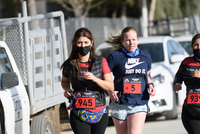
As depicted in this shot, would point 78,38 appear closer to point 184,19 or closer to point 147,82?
point 147,82

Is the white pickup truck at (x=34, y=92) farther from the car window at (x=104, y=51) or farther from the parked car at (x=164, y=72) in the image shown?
the car window at (x=104, y=51)

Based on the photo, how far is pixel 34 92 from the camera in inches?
235

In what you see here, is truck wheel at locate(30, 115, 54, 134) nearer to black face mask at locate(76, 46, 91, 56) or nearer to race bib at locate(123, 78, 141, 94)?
race bib at locate(123, 78, 141, 94)

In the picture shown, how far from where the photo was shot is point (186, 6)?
33.9 metres

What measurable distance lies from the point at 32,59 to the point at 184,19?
22.0m

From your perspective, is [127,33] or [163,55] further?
[163,55]

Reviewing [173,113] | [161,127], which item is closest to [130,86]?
[161,127]

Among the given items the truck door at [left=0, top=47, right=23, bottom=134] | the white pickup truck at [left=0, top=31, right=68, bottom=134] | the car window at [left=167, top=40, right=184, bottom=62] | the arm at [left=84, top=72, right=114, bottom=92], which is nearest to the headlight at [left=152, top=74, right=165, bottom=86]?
the car window at [left=167, top=40, right=184, bottom=62]

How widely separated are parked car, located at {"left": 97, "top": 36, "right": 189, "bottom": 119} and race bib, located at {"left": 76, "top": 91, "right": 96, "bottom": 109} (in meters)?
4.27

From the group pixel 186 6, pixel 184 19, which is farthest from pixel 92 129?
pixel 186 6

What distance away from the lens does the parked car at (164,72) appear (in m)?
8.83

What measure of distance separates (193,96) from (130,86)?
73 centimetres

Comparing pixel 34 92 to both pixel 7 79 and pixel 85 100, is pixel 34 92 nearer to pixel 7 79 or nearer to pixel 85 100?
pixel 7 79

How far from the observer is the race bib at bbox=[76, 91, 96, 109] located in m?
4.42
